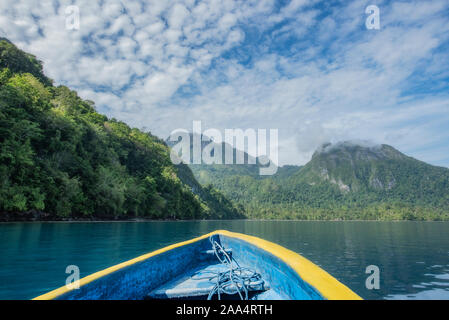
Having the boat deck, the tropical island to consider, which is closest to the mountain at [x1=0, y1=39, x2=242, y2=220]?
the tropical island

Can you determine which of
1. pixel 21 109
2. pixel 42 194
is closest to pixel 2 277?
pixel 42 194

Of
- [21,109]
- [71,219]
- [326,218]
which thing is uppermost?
[21,109]

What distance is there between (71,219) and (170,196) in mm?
28414

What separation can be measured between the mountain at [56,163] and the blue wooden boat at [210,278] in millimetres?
24383

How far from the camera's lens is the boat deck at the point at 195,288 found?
4082 millimetres

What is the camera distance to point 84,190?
113 ft

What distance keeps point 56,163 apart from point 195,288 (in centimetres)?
3208

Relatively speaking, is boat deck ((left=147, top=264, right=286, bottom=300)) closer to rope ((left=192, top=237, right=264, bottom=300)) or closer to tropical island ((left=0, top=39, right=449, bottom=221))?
rope ((left=192, top=237, right=264, bottom=300))

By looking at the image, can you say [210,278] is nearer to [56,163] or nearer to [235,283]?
[235,283]

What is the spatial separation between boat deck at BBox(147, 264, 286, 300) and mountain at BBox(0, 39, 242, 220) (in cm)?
2456

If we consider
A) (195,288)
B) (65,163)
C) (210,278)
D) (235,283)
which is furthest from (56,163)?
(235,283)

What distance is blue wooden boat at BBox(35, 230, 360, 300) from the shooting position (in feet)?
9.12

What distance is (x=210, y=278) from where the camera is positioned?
500 centimetres
